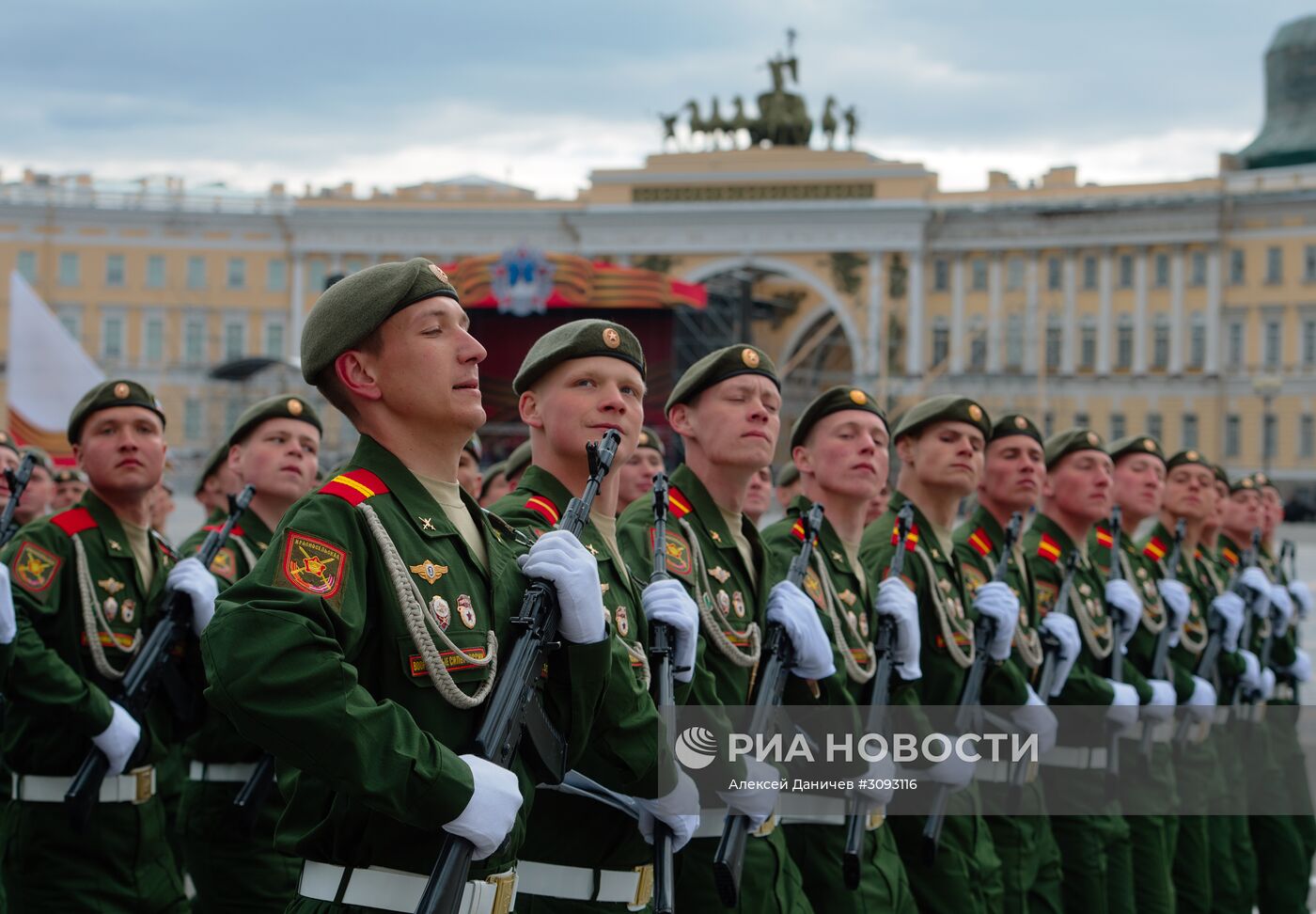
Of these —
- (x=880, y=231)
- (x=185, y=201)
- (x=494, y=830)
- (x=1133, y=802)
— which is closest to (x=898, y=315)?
(x=880, y=231)

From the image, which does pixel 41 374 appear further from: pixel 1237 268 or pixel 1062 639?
pixel 1237 268

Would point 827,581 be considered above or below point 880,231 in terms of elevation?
below

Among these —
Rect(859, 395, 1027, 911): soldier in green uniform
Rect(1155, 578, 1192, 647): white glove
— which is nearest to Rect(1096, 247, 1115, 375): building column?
Rect(1155, 578, 1192, 647): white glove

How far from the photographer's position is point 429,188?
6094cm

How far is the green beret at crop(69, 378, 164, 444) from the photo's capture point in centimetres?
531

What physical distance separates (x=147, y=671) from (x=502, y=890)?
94.0 inches

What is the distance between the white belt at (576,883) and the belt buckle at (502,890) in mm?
711

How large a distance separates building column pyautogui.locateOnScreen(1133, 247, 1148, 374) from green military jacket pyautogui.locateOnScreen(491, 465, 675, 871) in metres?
53.1

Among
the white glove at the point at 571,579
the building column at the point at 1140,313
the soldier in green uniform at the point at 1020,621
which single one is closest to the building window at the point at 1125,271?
the building column at the point at 1140,313

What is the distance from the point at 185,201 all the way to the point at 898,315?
27.4 m

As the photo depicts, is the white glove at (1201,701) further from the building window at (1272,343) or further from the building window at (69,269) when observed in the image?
the building window at (69,269)

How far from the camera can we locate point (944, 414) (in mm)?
5941

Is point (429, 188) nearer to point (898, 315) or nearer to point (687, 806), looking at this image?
point (898, 315)

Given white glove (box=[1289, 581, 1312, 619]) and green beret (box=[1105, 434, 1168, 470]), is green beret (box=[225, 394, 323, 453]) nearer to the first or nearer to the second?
green beret (box=[1105, 434, 1168, 470])
